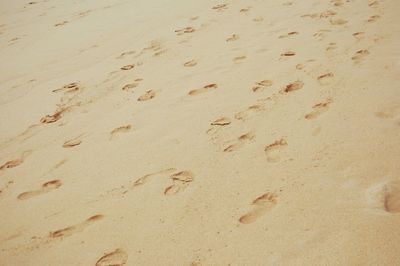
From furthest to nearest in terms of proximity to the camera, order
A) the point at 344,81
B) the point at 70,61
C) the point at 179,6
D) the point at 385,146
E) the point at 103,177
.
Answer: the point at 179,6
the point at 70,61
the point at 344,81
the point at 103,177
the point at 385,146

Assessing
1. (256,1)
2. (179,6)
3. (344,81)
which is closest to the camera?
(344,81)

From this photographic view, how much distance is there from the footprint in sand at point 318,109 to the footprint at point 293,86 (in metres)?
0.29

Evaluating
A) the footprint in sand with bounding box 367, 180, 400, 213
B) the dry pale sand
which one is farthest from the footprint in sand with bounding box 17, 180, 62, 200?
the footprint in sand with bounding box 367, 180, 400, 213

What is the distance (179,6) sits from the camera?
16.6 ft

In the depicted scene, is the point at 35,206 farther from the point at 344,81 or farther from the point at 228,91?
the point at 344,81

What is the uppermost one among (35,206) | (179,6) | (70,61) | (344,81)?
(179,6)

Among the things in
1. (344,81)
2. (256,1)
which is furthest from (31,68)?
(344,81)

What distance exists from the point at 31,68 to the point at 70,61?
1.58 feet

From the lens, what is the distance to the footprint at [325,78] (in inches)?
97.3

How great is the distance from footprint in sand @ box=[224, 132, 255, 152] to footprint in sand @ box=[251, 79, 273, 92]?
583 mm

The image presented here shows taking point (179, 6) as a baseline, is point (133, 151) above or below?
below

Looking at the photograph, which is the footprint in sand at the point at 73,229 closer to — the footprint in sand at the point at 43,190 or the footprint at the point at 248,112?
the footprint in sand at the point at 43,190

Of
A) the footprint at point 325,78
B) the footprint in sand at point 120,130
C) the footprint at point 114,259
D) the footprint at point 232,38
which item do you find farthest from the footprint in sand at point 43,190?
the footprint at point 232,38

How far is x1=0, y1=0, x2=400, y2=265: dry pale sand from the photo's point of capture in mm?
1503
